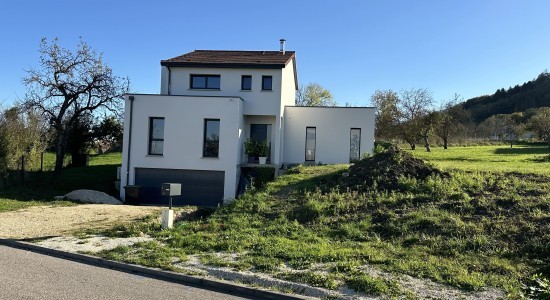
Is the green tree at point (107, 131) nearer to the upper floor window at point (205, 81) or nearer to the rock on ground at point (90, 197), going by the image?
the upper floor window at point (205, 81)

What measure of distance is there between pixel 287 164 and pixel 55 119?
13.4 m

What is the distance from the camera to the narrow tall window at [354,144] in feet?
73.5

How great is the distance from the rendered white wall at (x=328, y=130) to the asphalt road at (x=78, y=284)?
15.9m

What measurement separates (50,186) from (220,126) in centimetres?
907

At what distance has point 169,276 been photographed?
6941 millimetres

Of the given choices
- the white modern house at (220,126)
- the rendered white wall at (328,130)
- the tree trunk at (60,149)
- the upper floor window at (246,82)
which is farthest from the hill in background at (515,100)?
the tree trunk at (60,149)

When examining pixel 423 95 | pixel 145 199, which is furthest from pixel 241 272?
pixel 423 95

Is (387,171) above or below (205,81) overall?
below

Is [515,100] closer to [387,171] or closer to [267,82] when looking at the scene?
[267,82]

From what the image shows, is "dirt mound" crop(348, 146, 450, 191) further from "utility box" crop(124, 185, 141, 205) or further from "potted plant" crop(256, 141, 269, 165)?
"utility box" crop(124, 185, 141, 205)

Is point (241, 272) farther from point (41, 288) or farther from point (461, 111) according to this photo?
point (461, 111)

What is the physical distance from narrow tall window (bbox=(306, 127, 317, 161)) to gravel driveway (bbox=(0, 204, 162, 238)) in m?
10.4

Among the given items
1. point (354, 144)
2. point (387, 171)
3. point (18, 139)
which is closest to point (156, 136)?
point (18, 139)

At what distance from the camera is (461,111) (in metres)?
39.7
